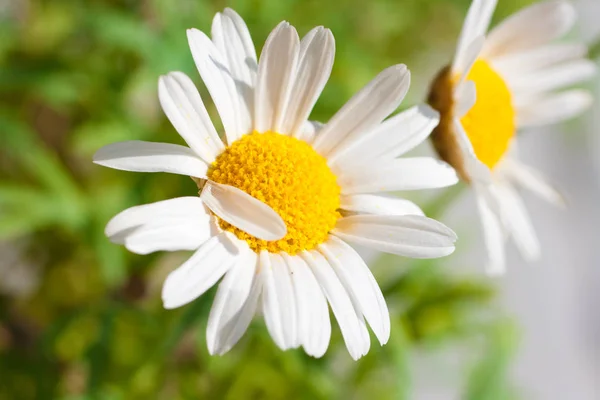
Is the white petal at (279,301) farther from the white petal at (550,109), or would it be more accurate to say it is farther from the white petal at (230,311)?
the white petal at (550,109)

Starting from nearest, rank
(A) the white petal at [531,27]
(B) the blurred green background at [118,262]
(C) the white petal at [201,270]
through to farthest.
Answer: (C) the white petal at [201,270]
(A) the white petal at [531,27]
(B) the blurred green background at [118,262]

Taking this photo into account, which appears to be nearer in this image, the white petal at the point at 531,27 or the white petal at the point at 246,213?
the white petal at the point at 246,213

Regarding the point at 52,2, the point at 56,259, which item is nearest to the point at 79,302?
the point at 56,259

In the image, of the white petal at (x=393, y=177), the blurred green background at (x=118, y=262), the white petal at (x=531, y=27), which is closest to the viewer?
the white petal at (x=393, y=177)

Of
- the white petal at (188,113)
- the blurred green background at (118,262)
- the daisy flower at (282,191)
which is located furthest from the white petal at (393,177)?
the blurred green background at (118,262)

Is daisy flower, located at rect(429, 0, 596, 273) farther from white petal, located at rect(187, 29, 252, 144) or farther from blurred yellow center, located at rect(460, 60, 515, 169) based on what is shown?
white petal, located at rect(187, 29, 252, 144)

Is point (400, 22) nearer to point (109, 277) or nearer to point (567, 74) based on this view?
point (567, 74)

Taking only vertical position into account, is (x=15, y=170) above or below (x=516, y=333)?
above

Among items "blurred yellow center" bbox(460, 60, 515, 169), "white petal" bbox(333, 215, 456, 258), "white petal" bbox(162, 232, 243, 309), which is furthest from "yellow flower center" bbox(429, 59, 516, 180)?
"white petal" bbox(162, 232, 243, 309)
